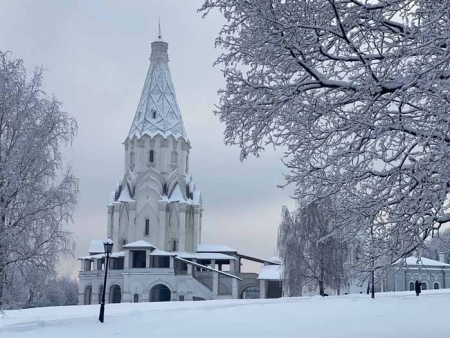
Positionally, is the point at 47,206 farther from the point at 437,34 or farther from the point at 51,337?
the point at 437,34

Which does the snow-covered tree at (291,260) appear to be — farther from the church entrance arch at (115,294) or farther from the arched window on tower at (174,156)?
the arched window on tower at (174,156)

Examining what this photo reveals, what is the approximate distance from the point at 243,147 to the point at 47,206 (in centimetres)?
836

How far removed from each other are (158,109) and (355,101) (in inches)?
2126

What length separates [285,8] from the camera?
8875mm

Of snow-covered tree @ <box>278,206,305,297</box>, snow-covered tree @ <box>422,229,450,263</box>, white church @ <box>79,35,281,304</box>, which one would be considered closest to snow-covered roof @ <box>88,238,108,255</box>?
white church @ <box>79,35,281,304</box>

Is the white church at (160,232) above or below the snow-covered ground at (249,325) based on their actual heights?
above

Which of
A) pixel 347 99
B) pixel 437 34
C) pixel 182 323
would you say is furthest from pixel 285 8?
pixel 182 323

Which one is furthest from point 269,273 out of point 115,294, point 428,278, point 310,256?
point 428,278

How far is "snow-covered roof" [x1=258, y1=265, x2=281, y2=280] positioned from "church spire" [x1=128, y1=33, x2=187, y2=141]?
1666 cm

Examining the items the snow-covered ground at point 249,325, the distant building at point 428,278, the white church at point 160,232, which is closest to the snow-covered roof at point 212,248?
the white church at point 160,232

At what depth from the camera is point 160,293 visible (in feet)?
188

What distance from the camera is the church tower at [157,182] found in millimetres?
59438

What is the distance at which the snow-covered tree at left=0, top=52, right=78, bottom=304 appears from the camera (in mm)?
15891

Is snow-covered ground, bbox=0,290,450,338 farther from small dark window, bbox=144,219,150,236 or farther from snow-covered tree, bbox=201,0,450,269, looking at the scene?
small dark window, bbox=144,219,150,236
